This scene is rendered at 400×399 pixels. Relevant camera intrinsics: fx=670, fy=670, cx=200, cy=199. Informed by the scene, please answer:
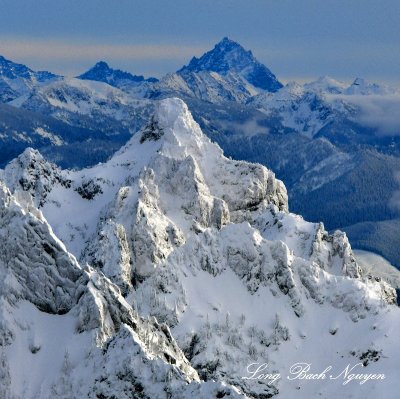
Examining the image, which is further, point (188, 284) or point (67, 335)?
point (188, 284)

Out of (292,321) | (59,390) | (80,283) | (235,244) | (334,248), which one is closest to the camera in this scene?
(59,390)

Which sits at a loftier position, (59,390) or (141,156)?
(141,156)

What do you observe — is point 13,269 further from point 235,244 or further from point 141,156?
point 141,156

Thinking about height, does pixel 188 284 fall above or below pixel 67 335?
below

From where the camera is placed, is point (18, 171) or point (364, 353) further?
point (18, 171)

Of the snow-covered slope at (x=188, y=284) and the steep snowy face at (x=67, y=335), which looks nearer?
the steep snowy face at (x=67, y=335)

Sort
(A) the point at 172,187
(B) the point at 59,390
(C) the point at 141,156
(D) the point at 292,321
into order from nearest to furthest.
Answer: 1. (B) the point at 59,390
2. (D) the point at 292,321
3. (A) the point at 172,187
4. (C) the point at 141,156

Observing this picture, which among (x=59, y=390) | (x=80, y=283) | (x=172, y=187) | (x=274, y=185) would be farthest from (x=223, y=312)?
(x=274, y=185)

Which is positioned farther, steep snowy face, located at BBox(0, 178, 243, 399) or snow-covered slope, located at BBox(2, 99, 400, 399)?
snow-covered slope, located at BBox(2, 99, 400, 399)
